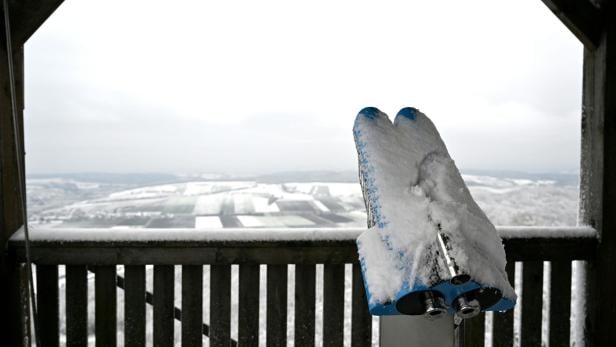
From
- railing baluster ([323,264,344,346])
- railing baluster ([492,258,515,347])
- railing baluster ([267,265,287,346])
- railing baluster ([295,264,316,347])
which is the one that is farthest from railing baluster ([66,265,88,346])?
railing baluster ([492,258,515,347])

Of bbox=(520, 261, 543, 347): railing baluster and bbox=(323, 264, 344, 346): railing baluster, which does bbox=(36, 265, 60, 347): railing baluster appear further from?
bbox=(520, 261, 543, 347): railing baluster

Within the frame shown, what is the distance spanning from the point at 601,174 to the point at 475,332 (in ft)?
3.42

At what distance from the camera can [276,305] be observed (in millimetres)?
1986

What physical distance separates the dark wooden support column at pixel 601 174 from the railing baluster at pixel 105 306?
8.07ft

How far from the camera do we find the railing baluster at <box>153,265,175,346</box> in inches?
76.9

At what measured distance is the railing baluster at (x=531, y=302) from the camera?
2064 millimetres

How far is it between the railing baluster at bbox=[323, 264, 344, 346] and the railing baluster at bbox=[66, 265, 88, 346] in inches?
46.8

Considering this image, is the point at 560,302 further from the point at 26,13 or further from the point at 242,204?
the point at 26,13

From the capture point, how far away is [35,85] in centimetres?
210

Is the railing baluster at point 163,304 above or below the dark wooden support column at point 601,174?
below

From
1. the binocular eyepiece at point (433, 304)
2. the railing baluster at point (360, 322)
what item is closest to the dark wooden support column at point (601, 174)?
the railing baluster at point (360, 322)

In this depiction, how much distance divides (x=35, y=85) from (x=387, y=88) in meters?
1.91

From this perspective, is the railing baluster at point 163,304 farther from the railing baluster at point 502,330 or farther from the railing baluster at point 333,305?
the railing baluster at point 502,330

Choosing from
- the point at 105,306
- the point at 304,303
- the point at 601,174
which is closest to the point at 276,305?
the point at 304,303
